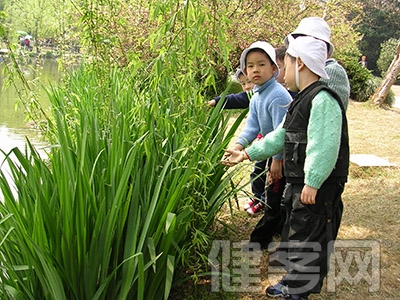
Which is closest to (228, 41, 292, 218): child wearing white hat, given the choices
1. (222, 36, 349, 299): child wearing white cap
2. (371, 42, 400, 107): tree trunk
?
(222, 36, 349, 299): child wearing white cap

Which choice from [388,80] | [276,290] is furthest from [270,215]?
[388,80]

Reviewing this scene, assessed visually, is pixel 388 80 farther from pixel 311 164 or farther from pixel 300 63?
pixel 311 164

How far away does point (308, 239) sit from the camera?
197cm

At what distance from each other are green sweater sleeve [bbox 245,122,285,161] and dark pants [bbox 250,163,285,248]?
1.67ft

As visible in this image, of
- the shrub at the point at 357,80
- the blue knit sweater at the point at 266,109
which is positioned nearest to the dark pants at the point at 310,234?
the blue knit sweater at the point at 266,109

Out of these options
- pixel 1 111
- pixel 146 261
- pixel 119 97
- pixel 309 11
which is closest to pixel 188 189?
pixel 146 261

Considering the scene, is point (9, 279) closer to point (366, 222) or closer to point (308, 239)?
point (308, 239)

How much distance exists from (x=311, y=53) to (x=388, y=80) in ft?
30.9

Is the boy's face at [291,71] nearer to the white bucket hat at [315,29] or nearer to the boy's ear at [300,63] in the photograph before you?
the boy's ear at [300,63]

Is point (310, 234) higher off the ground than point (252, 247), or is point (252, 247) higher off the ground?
point (310, 234)

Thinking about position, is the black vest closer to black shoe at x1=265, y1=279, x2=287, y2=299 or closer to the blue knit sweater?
the blue knit sweater

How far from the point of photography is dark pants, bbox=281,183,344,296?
1962 mm

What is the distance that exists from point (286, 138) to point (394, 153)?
420 cm

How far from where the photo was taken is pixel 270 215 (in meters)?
2.63
